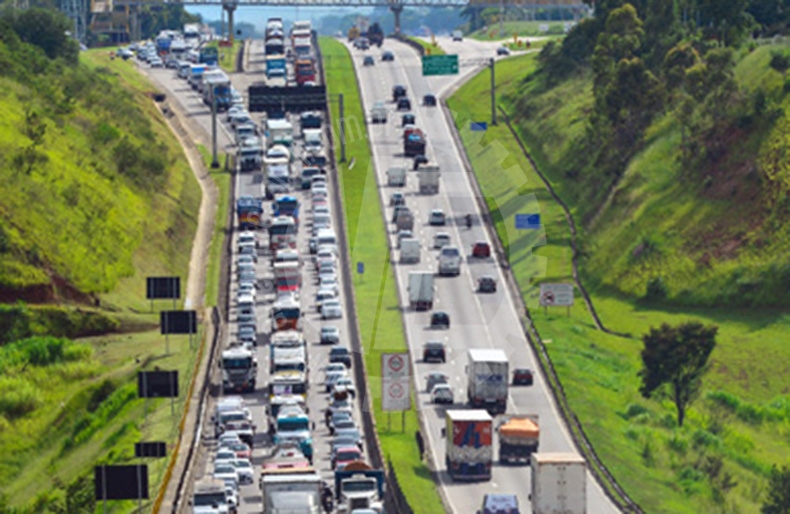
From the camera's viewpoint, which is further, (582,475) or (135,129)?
(135,129)

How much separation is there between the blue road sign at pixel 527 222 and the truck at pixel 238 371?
28.2 m

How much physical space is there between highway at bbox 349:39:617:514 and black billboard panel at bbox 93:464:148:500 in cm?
1473

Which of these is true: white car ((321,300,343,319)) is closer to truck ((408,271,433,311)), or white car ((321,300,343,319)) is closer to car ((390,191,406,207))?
truck ((408,271,433,311))

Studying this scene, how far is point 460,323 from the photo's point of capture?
387ft

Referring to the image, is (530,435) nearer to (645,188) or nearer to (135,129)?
(645,188)

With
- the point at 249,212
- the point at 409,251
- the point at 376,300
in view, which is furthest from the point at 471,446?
the point at 249,212

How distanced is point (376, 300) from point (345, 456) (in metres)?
42.8

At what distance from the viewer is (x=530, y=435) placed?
8950cm

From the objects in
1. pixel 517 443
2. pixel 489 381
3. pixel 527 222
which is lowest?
pixel 517 443

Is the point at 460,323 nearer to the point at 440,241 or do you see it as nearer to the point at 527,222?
the point at 527,222

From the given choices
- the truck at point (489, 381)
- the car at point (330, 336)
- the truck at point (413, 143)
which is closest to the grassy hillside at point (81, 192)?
the car at point (330, 336)

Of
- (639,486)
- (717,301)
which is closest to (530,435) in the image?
(639,486)

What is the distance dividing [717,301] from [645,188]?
22.8 meters

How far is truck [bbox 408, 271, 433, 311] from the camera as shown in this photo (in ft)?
384
